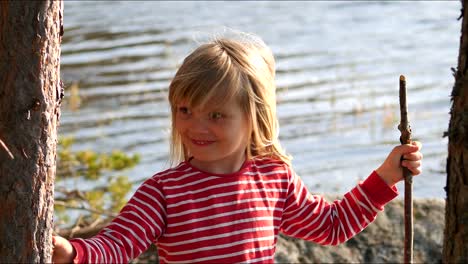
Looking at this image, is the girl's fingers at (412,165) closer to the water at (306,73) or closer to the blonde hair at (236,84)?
the blonde hair at (236,84)

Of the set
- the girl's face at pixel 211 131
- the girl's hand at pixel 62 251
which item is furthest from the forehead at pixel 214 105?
the girl's hand at pixel 62 251

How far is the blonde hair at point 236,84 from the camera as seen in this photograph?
3.23m

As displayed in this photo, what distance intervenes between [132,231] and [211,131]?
400 millimetres

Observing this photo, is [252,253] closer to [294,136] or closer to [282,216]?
[282,216]

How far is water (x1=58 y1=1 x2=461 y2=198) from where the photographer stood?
7.63 meters

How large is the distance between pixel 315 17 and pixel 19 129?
9.01m

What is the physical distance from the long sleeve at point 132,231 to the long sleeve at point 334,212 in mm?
482

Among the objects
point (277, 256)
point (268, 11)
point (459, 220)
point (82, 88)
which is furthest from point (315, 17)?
point (459, 220)

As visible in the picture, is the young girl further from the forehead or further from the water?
the water

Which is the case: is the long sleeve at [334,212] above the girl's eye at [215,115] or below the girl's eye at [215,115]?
below

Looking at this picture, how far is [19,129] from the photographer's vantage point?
2439mm

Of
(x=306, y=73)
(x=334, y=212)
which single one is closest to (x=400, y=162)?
(x=334, y=212)

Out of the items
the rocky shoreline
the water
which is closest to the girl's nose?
the rocky shoreline

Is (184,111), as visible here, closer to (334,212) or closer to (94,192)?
(334,212)
